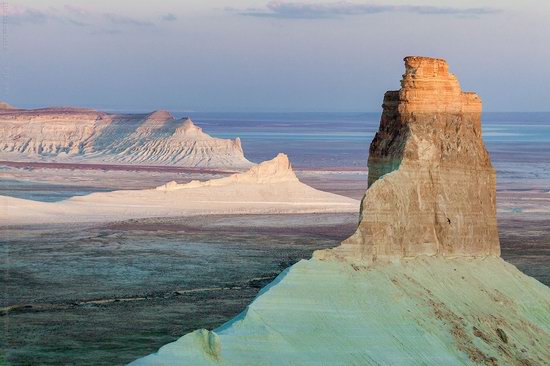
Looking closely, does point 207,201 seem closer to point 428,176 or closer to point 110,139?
point 428,176

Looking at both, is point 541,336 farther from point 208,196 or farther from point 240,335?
point 208,196

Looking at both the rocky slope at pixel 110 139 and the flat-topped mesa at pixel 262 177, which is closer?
the flat-topped mesa at pixel 262 177

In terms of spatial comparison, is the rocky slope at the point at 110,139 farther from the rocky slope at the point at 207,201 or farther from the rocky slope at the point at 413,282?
the rocky slope at the point at 413,282

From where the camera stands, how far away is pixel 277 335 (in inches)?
664

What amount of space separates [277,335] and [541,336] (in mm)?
5343

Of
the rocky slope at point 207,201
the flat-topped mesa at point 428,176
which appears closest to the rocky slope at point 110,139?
the rocky slope at point 207,201

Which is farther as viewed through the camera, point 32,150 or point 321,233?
point 32,150

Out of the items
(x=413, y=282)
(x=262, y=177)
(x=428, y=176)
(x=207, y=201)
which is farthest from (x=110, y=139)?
(x=413, y=282)

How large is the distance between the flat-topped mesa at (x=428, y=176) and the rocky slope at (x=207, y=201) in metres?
37.8

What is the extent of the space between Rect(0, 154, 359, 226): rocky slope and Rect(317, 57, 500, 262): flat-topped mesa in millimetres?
37775

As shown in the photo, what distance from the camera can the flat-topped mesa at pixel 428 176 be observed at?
19.5m

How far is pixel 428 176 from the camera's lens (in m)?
20.4

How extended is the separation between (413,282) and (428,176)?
6.01 feet

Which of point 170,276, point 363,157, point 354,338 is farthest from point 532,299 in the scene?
point 363,157
